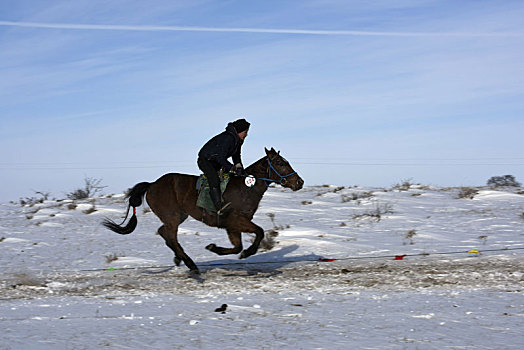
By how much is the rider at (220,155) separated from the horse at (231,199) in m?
0.19

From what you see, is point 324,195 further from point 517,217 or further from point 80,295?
point 80,295

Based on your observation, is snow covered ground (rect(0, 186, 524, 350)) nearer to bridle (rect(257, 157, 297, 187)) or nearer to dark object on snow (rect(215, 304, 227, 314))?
dark object on snow (rect(215, 304, 227, 314))

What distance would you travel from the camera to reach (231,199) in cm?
912

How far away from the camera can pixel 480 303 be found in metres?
6.21

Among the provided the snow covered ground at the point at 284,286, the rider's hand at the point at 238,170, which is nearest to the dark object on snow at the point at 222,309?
the snow covered ground at the point at 284,286

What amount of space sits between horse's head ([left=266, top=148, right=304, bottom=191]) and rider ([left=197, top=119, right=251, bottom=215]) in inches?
20.0

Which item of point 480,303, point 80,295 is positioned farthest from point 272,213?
point 480,303

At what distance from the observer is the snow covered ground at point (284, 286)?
16.5 feet

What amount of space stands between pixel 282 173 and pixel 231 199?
0.93 meters

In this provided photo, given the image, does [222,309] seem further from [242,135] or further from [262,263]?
[262,263]

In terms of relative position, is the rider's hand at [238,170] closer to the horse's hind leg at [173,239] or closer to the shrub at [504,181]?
the horse's hind leg at [173,239]

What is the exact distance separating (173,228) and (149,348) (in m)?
4.97

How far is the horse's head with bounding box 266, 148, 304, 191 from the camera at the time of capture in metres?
9.02

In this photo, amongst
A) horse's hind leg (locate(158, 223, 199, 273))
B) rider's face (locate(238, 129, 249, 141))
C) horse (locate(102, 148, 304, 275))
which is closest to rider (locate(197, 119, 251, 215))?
rider's face (locate(238, 129, 249, 141))
